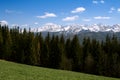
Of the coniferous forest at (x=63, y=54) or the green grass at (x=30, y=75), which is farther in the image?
the coniferous forest at (x=63, y=54)

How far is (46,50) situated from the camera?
11000 centimetres

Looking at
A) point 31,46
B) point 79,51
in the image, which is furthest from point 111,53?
point 31,46

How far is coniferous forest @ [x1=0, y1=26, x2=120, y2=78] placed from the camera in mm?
102188

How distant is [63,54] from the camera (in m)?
106

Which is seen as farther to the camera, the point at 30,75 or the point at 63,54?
the point at 63,54

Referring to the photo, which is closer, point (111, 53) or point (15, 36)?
point (111, 53)

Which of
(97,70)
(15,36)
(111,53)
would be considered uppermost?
(15,36)

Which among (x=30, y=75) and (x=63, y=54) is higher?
(x=30, y=75)

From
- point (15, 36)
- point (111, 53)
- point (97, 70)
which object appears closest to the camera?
point (97, 70)

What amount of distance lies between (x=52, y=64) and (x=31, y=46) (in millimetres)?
12387

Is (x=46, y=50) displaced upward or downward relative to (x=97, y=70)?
upward

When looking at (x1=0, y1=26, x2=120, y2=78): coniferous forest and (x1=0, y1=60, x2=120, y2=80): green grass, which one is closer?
(x1=0, y1=60, x2=120, y2=80): green grass

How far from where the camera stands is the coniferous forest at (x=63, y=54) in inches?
4023

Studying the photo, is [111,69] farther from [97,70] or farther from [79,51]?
[79,51]
